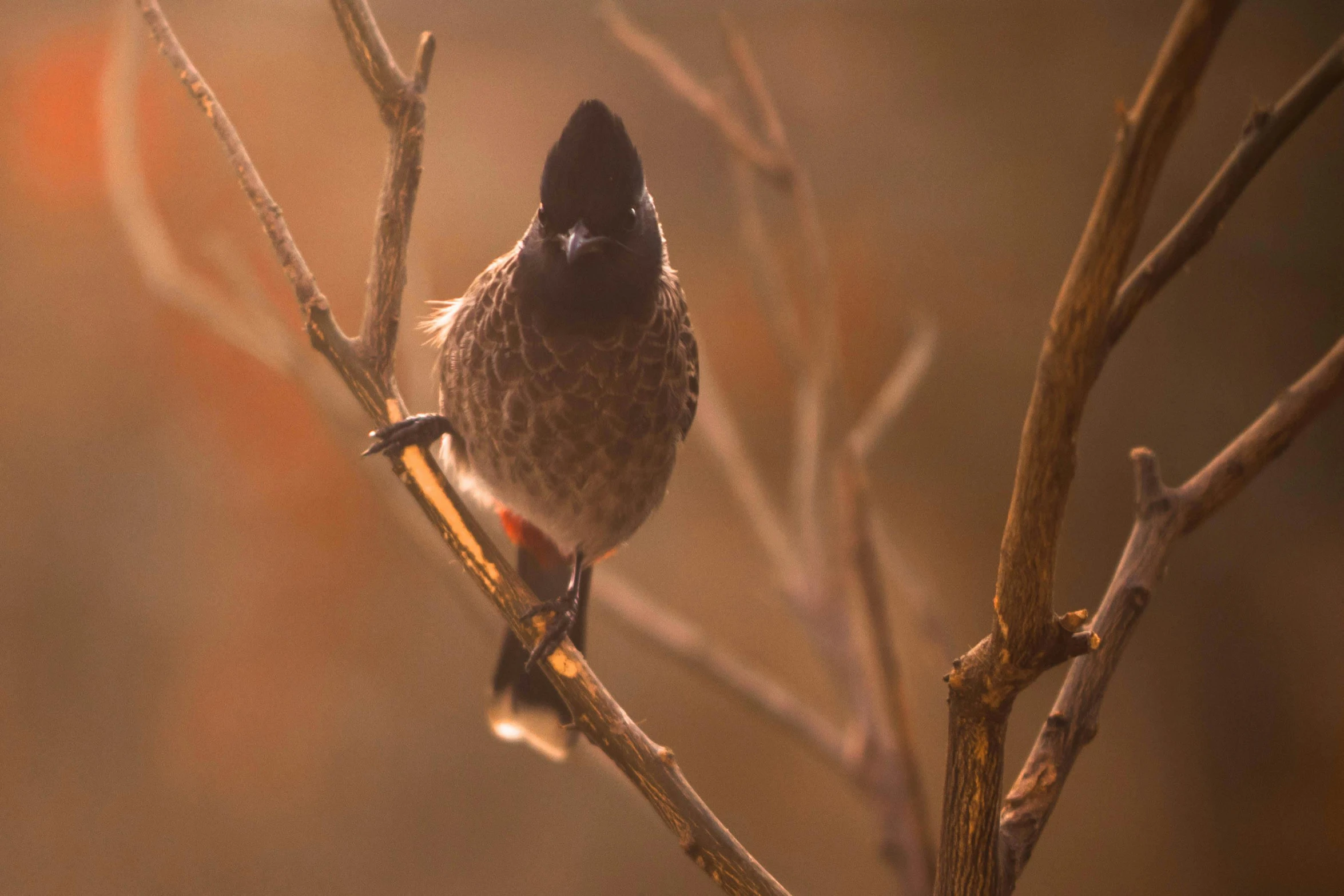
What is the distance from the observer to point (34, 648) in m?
2.41

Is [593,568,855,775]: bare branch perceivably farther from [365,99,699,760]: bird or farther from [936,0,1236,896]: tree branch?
[936,0,1236,896]: tree branch

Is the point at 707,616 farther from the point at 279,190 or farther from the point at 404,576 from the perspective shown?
the point at 279,190

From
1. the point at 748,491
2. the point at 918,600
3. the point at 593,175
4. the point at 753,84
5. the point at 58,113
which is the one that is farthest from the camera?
the point at 58,113

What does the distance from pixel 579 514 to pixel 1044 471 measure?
0.84 m

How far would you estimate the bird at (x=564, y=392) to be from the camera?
3.26ft

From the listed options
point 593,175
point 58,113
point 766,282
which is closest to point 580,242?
point 593,175

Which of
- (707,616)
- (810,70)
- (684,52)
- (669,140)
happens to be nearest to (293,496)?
(707,616)

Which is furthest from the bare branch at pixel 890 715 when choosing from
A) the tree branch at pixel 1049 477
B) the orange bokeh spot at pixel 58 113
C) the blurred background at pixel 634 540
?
the orange bokeh spot at pixel 58 113

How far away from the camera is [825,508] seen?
1827 millimetres

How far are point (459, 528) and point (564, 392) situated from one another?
35 cm

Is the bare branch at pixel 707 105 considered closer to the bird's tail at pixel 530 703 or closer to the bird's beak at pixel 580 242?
the bird's beak at pixel 580 242

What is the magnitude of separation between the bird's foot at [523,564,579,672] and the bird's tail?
0.09m

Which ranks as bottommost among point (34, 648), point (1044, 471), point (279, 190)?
point (1044, 471)

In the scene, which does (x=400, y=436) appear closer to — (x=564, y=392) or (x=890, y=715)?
(x=564, y=392)
